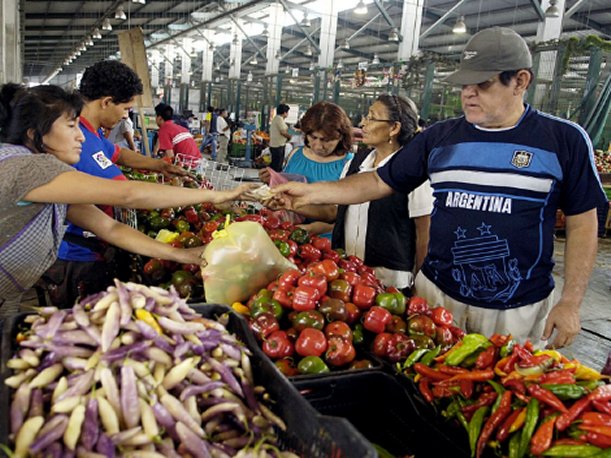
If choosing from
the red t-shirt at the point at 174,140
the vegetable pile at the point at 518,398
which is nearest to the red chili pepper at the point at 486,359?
the vegetable pile at the point at 518,398

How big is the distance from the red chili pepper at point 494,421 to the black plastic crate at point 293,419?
50 cm

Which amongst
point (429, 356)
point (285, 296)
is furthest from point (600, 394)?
point (285, 296)

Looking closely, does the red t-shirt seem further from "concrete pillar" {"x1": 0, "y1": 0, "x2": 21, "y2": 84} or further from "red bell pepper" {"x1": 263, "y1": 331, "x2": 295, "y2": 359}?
"red bell pepper" {"x1": 263, "y1": 331, "x2": 295, "y2": 359}

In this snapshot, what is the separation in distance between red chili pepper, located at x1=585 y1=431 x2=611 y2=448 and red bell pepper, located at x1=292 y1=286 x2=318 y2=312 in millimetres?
1032

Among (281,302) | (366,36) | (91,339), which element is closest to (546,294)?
(281,302)

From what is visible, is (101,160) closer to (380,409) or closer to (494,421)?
(380,409)

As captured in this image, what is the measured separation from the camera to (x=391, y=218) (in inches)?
128

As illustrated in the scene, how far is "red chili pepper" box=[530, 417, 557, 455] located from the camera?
1369 millimetres

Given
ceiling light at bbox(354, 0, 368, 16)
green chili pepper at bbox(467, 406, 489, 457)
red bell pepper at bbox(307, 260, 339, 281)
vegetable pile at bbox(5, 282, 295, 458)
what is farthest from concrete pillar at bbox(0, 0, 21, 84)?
green chili pepper at bbox(467, 406, 489, 457)

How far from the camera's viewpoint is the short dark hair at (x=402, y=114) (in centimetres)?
329

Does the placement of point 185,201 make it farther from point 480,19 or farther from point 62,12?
point 62,12

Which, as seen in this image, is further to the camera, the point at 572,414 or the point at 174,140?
the point at 174,140

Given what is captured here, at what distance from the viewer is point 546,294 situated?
8.36 ft

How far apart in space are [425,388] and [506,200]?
3.58 feet
